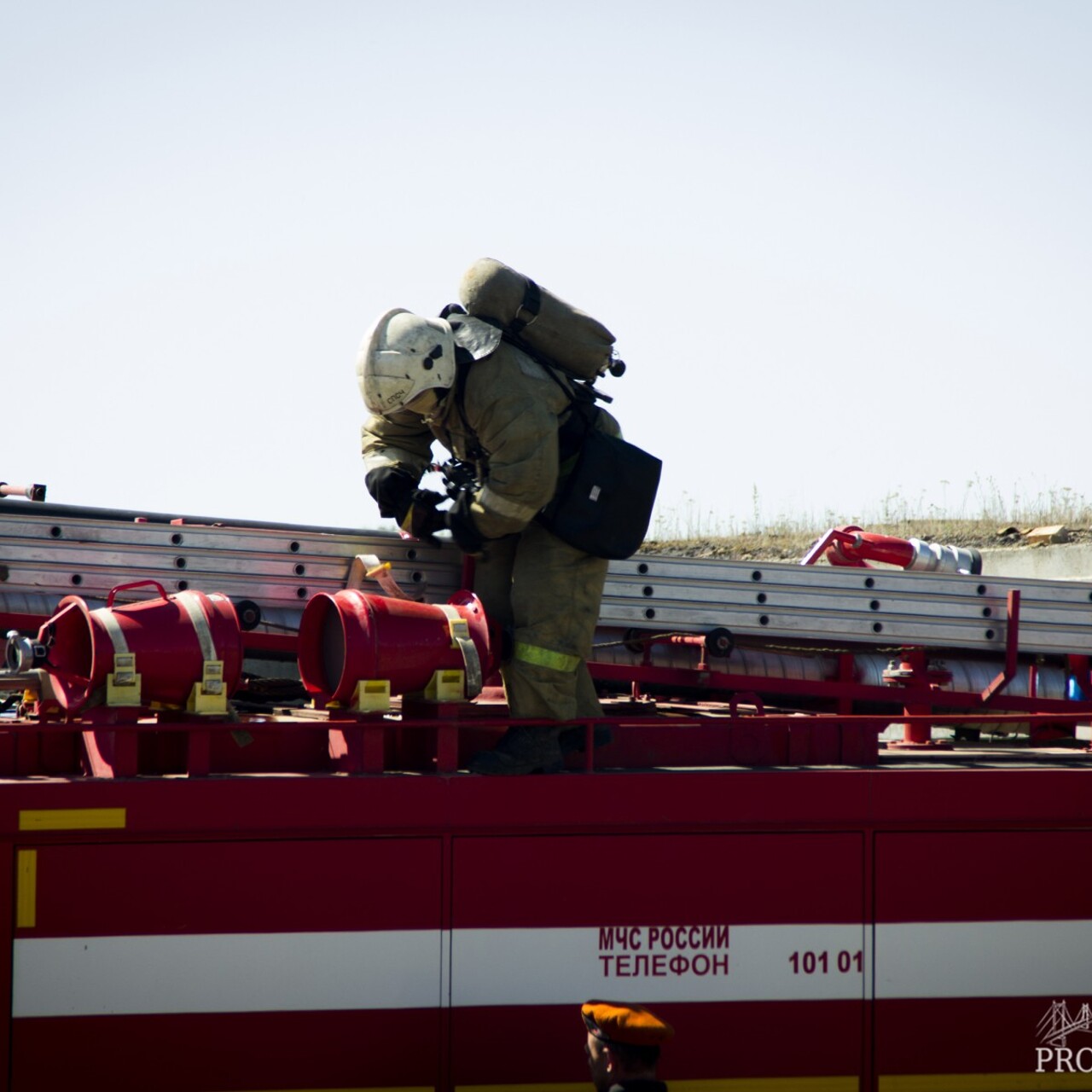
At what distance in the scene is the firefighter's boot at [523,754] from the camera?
14.9 ft

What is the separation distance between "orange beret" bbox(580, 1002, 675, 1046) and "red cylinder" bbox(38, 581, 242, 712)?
148 cm

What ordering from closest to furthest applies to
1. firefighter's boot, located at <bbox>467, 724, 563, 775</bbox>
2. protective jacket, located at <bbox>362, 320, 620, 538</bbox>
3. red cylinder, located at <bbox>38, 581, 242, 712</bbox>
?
red cylinder, located at <bbox>38, 581, 242, 712</bbox> → firefighter's boot, located at <bbox>467, 724, 563, 775</bbox> → protective jacket, located at <bbox>362, 320, 620, 538</bbox>

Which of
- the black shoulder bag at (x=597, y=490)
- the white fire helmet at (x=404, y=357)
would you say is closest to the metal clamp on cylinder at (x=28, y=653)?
the white fire helmet at (x=404, y=357)

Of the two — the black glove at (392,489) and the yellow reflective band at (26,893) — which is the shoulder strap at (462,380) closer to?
the black glove at (392,489)

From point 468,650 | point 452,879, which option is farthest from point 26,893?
point 468,650

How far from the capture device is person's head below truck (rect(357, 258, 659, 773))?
4.72 metres

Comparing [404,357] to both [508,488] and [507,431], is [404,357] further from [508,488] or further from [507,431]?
[508,488]

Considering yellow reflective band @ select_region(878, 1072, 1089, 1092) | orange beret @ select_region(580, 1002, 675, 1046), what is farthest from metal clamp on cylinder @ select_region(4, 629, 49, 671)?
yellow reflective band @ select_region(878, 1072, 1089, 1092)

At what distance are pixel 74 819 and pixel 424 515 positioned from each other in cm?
157

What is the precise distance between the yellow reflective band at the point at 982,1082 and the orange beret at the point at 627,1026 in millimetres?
923

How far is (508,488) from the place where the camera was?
4.68 m

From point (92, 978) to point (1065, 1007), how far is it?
3038 mm

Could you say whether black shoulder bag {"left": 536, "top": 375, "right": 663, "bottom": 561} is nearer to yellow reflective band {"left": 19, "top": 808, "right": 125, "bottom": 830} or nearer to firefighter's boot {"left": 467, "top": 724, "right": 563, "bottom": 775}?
firefighter's boot {"left": 467, "top": 724, "right": 563, "bottom": 775}

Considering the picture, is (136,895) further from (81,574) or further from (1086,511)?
(1086,511)
